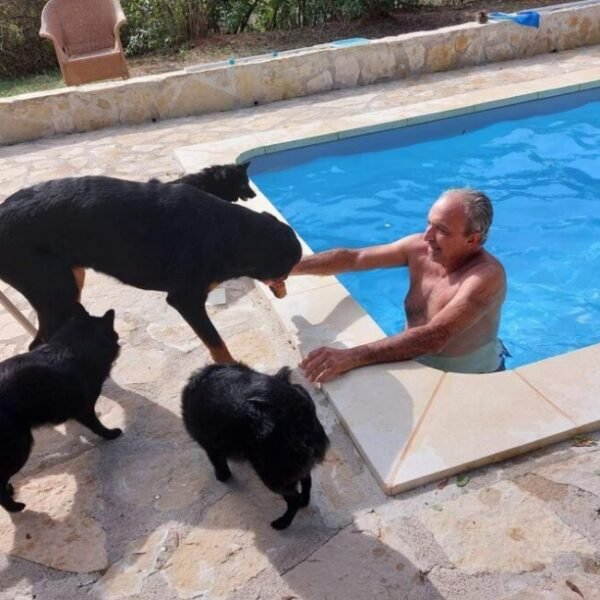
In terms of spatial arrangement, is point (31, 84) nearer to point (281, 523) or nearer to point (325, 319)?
point (325, 319)

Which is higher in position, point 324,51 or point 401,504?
point 324,51

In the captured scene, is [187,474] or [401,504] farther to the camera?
[187,474]

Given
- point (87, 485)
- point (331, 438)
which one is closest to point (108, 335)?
point (87, 485)

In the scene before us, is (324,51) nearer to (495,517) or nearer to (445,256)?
(445,256)

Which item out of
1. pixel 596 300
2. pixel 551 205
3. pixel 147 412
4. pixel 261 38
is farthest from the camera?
pixel 261 38

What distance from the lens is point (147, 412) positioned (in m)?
3.05

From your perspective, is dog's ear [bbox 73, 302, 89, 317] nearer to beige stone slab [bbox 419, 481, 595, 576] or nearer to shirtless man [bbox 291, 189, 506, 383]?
shirtless man [bbox 291, 189, 506, 383]

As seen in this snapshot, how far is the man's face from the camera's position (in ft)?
10.8

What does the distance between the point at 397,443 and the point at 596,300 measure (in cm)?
356

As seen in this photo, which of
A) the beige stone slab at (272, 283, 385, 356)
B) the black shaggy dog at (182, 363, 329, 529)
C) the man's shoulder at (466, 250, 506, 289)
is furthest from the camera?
the beige stone slab at (272, 283, 385, 356)

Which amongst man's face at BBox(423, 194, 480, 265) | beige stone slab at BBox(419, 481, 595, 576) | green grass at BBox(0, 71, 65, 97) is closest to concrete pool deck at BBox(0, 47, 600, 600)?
beige stone slab at BBox(419, 481, 595, 576)

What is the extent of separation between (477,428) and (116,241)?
1.91 m

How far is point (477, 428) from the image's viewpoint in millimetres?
2623

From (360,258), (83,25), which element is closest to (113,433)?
(360,258)
